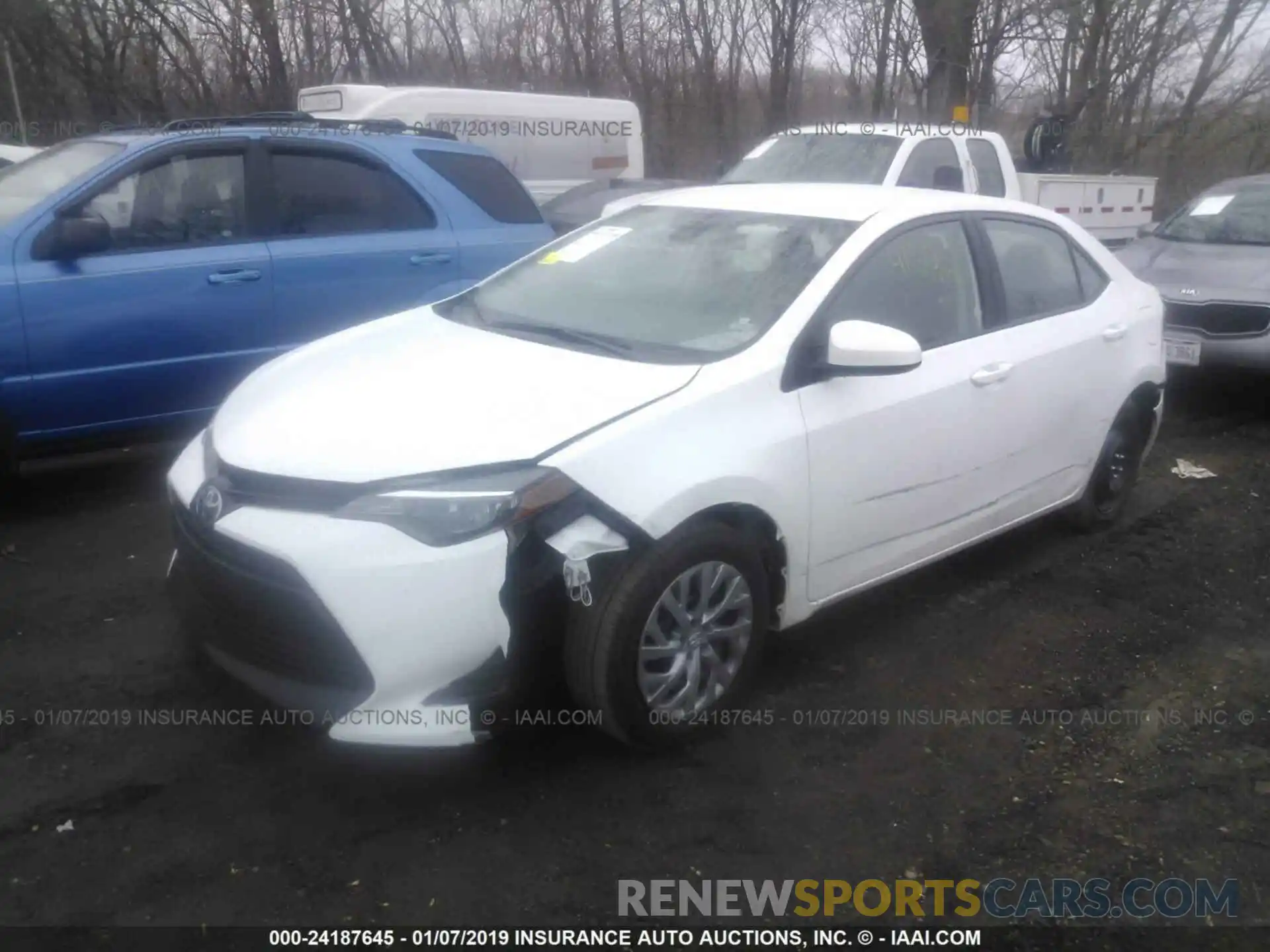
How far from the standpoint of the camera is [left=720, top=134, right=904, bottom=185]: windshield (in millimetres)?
8945

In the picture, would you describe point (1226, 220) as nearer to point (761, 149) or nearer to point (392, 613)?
point (761, 149)

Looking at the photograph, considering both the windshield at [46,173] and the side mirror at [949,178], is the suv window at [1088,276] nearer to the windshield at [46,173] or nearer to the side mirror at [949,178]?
the windshield at [46,173]

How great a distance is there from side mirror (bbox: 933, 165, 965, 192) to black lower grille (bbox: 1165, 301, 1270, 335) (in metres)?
2.25

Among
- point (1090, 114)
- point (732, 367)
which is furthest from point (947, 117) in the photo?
point (732, 367)

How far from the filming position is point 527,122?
11.0 meters

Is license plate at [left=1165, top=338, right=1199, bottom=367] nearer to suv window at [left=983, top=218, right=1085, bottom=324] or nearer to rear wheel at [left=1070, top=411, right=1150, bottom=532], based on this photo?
rear wheel at [left=1070, top=411, right=1150, bottom=532]

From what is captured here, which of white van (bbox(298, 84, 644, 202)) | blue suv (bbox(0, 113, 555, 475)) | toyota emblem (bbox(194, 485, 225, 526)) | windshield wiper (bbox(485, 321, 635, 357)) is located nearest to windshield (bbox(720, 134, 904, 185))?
white van (bbox(298, 84, 644, 202))

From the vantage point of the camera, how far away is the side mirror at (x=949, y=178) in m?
9.16

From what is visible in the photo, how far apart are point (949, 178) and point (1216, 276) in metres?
2.42

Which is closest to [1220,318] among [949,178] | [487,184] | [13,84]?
[949,178]

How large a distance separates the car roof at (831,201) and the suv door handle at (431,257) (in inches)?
69.6

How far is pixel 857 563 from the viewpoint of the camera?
3762mm

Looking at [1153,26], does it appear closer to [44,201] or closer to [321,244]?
[321,244]

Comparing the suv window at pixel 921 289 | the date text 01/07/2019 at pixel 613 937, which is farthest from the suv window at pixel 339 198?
the date text 01/07/2019 at pixel 613 937
